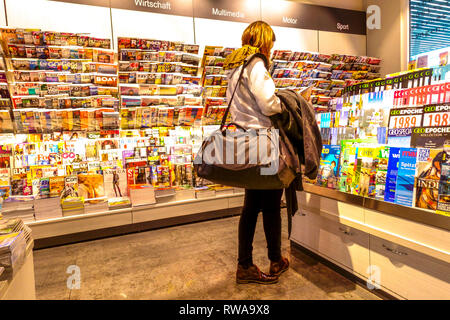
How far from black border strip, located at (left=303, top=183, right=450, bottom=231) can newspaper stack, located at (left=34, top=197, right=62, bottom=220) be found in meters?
2.33

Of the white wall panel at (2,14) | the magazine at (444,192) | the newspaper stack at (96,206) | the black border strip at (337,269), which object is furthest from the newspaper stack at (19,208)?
the magazine at (444,192)

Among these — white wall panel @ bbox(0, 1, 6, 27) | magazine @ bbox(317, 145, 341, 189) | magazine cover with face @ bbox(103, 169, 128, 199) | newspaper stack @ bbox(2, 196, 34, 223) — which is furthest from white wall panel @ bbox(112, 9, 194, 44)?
magazine @ bbox(317, 145, 341, 189)

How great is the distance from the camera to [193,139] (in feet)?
11.7

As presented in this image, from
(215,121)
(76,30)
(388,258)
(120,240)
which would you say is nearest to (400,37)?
(215,121)

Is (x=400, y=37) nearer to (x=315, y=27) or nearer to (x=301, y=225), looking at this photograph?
(x=315, y=27)

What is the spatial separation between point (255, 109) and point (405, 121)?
0.81 meters

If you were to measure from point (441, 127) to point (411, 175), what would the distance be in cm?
26

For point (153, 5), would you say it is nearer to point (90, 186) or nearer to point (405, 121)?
point (90, 186)

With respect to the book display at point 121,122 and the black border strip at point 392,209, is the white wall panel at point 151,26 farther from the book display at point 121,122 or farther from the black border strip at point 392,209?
the black border strip at point 392,209

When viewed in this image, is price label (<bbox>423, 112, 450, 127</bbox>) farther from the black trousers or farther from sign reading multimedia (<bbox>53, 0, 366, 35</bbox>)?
sign reading multimedia (<bbox>53, 0, 366, 35</bbox>)

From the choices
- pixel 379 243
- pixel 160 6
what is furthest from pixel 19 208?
pixel 379 243

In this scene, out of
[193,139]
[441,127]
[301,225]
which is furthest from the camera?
[193,139]

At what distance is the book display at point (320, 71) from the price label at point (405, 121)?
233 cm

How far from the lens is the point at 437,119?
1460mm
